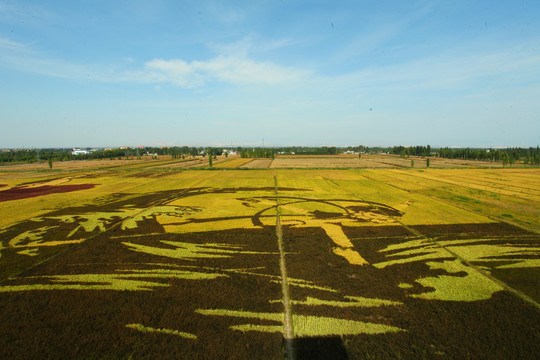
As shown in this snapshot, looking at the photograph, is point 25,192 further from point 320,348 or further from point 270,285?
point 320,348

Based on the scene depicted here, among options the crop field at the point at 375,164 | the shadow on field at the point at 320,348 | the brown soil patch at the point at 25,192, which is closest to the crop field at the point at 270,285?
the shadow on field at the point at 320,348

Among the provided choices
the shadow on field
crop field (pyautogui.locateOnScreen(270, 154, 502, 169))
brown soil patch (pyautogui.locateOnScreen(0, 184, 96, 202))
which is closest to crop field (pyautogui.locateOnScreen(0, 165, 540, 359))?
the shadow on field

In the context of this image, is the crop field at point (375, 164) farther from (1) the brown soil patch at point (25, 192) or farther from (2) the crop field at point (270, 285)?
(2) the crop field at point (270, 285)

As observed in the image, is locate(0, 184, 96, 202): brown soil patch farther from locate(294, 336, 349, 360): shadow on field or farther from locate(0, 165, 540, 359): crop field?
locate(294, 336, 349, 360): shadow on field

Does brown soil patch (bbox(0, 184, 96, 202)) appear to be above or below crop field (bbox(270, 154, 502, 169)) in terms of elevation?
below

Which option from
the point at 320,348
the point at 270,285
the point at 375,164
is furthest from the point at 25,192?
the point at 375,164

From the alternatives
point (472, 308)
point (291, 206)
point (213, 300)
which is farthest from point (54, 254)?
point (472, 308)
